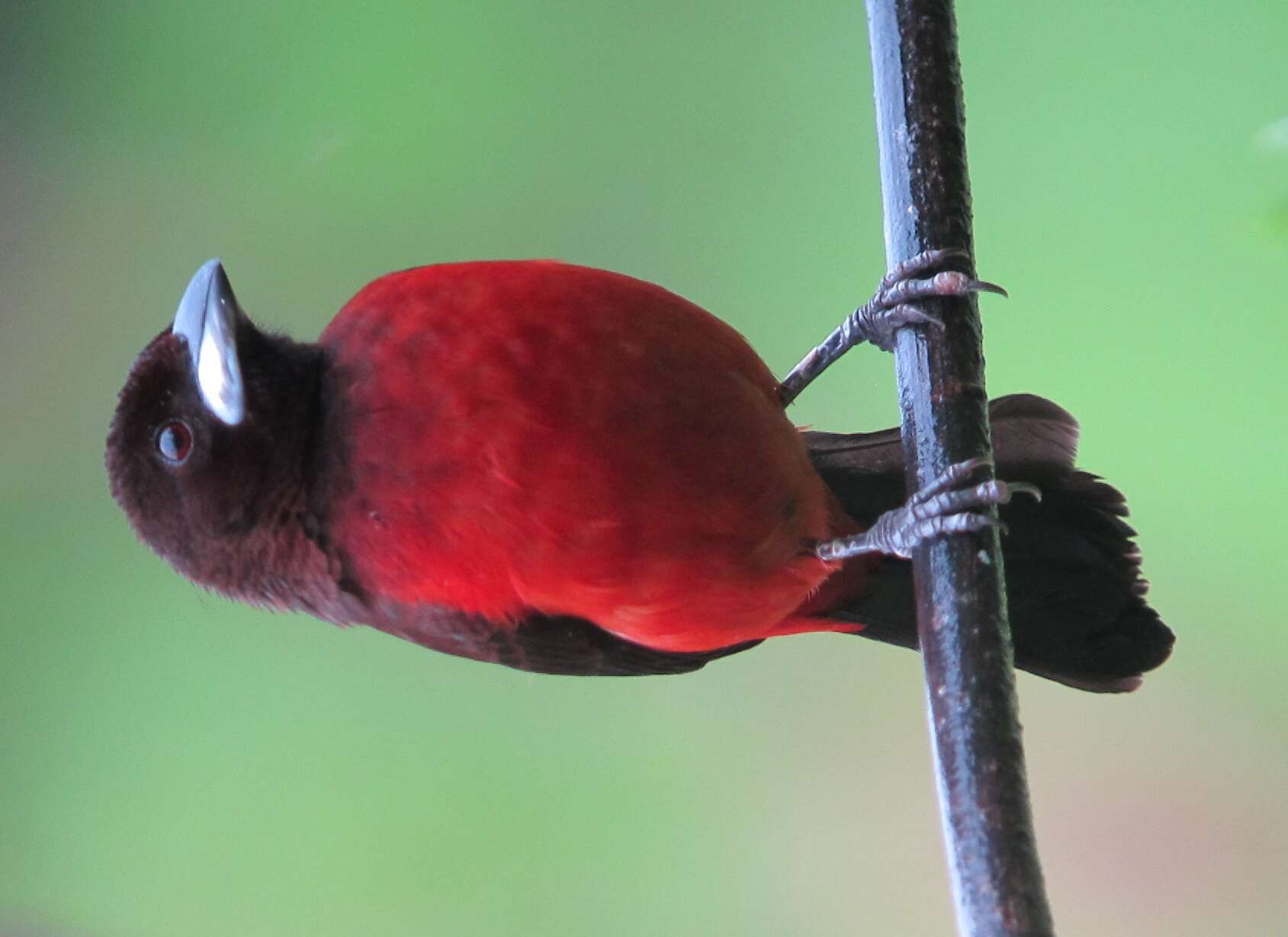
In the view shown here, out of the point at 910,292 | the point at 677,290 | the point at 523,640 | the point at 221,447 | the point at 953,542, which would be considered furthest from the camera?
the point at 677,290

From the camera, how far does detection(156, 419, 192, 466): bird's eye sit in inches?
46.1

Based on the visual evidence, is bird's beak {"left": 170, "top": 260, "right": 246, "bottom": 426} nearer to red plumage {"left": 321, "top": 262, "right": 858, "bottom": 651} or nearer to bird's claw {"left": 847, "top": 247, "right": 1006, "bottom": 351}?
red plumage {"left": 321, "top": 262, "right": 858, "bottom": 651}

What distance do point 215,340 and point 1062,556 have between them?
1.03m

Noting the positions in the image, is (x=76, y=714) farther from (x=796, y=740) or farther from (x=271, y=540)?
(x=796, y=740)

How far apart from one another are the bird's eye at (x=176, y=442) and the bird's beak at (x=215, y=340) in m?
0.05

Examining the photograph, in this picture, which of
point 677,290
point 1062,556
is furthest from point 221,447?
point 677,290

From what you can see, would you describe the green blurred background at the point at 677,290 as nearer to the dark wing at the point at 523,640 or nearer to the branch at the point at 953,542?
the dark wing at the point at 523,640

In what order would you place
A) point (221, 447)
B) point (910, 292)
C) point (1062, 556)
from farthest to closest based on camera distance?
1. point (1062, 556)
2. point (221, 447)
3. point (910, 292)

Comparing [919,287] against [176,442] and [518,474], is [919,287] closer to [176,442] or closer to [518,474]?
[518,474]

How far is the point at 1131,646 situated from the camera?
53.7 inches

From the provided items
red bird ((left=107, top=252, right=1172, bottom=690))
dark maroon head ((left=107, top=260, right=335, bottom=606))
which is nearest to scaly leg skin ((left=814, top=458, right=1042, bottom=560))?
red bird ((left=107, top=252, right=1172, bottom=690))

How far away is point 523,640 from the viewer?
4.14 ft

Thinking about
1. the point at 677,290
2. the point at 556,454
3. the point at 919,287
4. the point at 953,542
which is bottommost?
the point at 953,542

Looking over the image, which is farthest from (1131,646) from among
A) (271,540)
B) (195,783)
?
(195,783)
